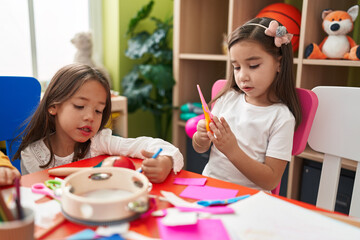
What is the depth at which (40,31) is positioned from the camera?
2332 mm

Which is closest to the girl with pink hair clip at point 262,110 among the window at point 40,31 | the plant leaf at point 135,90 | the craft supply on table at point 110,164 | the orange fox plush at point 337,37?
the craft supply on table at point 110,164

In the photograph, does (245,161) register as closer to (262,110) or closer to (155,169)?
(262,110)

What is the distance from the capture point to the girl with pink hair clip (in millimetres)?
957

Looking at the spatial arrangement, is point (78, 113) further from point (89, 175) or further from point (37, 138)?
point (89, 175)

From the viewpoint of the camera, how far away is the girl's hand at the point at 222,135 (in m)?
0.86

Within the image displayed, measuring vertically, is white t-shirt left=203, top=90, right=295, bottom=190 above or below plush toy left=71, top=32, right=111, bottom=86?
below

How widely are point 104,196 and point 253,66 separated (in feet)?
2.12

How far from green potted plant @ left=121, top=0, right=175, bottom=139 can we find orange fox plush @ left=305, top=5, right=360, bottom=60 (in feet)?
3.39

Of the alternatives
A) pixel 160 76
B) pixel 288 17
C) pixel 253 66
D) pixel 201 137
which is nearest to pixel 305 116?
pixel 253 66

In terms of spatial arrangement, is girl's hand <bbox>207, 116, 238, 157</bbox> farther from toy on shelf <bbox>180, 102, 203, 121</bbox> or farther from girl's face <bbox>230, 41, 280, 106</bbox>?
toy on shelf <bbox>180, 102, 203, 121</bbox>

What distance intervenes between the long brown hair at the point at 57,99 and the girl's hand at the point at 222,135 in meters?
0.39

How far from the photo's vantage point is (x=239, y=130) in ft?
3.60

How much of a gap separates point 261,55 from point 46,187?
70 centimetres

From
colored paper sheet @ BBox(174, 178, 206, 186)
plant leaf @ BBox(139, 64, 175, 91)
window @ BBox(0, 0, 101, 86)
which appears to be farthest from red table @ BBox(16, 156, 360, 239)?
window @ BBox(0, 0, 101, 86)
